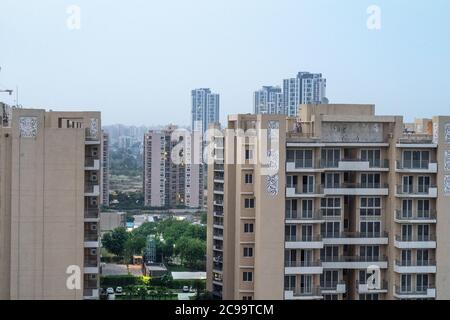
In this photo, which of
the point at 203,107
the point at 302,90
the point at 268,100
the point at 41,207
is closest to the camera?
the point at 41,207

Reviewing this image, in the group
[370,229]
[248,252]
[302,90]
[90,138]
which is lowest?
[248,252]

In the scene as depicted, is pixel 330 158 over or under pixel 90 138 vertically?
under

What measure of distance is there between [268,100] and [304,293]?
24.7 feet

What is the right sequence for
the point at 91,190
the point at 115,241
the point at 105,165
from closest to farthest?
the point at 91,190 < the point at 115,241 < the point at 105,165

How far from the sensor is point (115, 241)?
55.0ft

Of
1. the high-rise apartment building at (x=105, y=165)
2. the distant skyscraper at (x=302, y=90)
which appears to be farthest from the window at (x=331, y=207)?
the high-rise apartment building at (x=105, y=165)

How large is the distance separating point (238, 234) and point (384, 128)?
5.80 ft

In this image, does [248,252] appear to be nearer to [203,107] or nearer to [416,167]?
[416,167]

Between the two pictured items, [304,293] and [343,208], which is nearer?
[304,293]

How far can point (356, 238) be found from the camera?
26.3 ft

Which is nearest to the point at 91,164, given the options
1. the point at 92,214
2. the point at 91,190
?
the point at 91,190

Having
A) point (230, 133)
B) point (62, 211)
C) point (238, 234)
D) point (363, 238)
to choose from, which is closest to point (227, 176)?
point (230, 133)

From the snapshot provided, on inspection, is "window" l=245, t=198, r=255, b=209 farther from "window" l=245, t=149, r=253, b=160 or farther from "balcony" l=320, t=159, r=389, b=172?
"balcony" l=320, t=159, r=389, b=172

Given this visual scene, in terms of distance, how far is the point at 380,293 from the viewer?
26.7 ft
